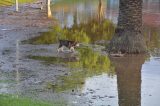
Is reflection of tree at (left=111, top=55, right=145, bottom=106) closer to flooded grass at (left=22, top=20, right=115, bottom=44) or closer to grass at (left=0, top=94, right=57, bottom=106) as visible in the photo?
grass at (left=0, top=94, right=57, bottom=106)

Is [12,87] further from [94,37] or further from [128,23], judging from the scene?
[94,37]

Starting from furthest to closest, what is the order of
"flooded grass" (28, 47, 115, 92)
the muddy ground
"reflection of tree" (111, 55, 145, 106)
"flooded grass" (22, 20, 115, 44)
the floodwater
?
1. "flooded grass" (22, 20, 115, 44)
2. "flooded grass" (28, 47, 115, 92)
3. the muddy ground
4. the floodwater
5. "reflection of tree" (111, 55, 145, 106)

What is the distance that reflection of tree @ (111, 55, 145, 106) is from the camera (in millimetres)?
13547

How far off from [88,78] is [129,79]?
137cm

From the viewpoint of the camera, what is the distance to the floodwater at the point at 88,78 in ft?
45.1

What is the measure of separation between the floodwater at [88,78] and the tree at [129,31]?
590 mm

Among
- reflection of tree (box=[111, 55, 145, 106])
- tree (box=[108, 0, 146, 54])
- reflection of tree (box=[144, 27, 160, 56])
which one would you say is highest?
tree (box=[108, 0, 146, 54])

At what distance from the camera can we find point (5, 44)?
24.9 m

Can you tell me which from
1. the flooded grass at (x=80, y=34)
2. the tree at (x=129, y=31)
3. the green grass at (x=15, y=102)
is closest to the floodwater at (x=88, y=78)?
the tree at (x=129, y=31)

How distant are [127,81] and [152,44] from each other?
9584 millimetres

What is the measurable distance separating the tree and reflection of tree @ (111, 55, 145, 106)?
729mm

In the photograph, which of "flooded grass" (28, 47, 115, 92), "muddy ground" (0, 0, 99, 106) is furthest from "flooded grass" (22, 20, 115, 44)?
"flooded grass" (28, 47, 115, 92)

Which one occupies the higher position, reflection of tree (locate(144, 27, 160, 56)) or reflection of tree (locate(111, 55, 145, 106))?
reflection of tree (locate(144, 27, 160, 56))

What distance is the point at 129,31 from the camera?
71.3ft
